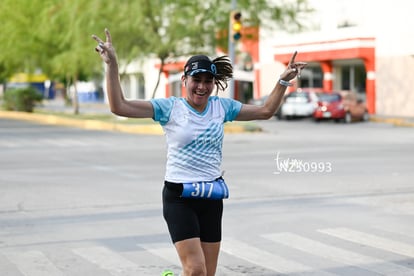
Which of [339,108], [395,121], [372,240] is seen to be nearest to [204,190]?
[372,240]

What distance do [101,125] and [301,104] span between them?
11691 mm

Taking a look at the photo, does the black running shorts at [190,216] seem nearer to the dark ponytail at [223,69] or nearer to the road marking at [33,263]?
the dark ponytail at [223,69]

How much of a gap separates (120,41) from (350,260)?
28.7 metres

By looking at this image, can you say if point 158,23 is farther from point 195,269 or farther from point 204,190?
point 195,269

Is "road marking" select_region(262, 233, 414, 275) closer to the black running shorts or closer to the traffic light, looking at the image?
the black running shorts

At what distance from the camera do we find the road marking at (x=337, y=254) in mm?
7773

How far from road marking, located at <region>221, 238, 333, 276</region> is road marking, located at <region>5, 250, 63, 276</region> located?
5.59 ft

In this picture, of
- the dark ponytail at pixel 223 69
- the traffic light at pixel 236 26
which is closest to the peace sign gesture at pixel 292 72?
the dark ponytail at pixel 223 69

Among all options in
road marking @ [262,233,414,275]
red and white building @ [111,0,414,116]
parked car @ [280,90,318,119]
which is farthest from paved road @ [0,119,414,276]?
red and white building @ [111,0,414,116]

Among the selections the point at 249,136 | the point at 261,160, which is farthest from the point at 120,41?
the point at 261,160

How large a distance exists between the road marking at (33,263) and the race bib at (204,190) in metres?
2.62

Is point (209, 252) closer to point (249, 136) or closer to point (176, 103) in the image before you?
point (176, 103)

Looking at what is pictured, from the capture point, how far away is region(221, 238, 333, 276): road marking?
7777mm

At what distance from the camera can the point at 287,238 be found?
943cm
